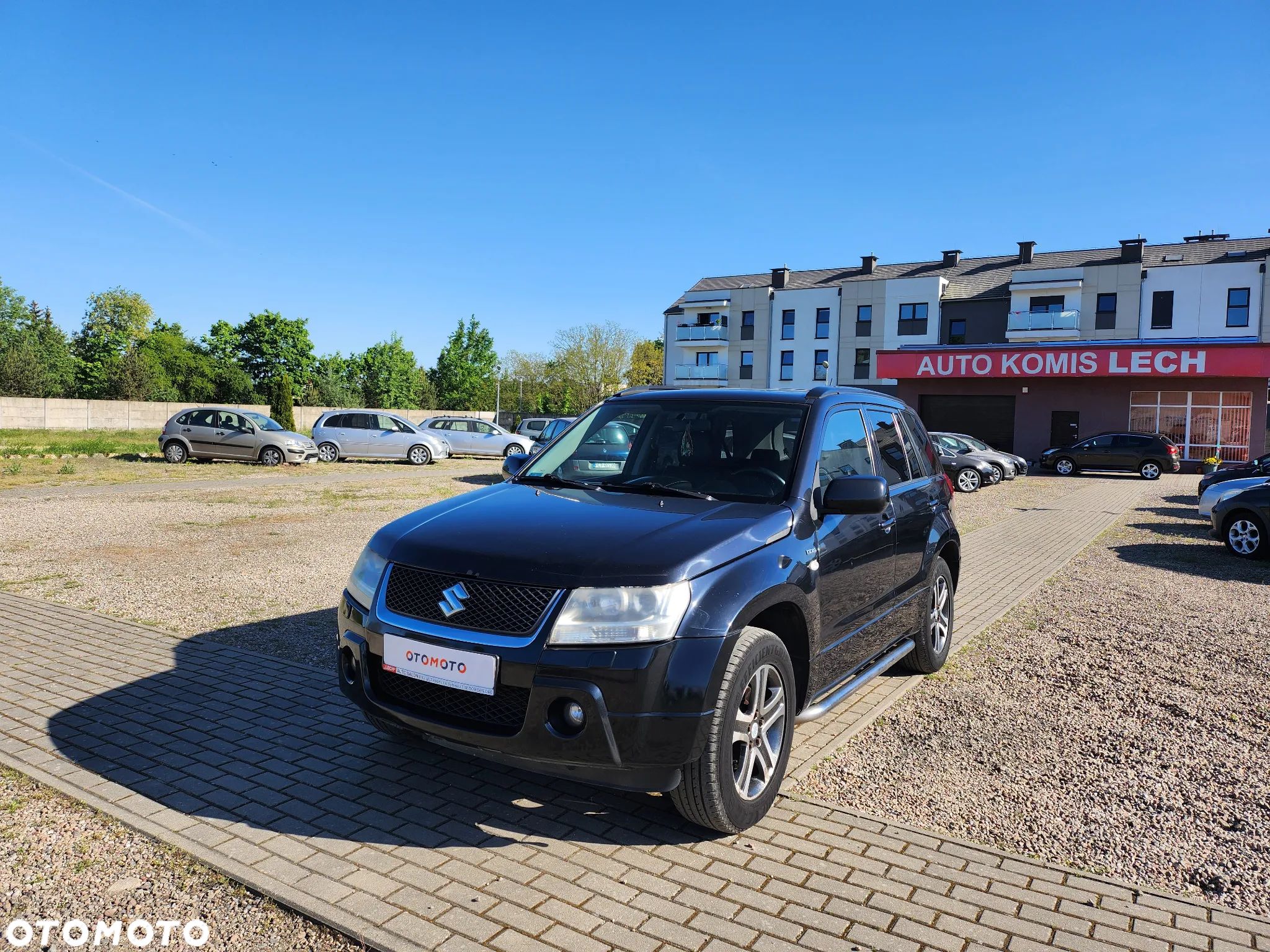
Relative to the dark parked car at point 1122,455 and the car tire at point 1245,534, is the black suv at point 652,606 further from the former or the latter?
the dark parked car at point 1122,455

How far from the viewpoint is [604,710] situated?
304 cm

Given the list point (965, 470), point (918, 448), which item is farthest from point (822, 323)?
point (918, 448)

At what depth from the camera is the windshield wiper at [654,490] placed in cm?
403

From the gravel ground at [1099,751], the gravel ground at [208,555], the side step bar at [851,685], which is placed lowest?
the gravel ground at [208,555]

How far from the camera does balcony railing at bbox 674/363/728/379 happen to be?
6181 cm

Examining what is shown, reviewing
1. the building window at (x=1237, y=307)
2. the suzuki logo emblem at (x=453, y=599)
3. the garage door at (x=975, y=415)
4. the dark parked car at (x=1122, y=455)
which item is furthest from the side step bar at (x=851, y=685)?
the building window at (x=1237, y=307)

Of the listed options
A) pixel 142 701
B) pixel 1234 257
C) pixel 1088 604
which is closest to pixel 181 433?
pixel 142 701

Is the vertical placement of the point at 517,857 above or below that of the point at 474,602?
below

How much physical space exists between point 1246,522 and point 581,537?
11.3 m

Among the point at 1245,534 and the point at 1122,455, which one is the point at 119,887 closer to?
the point at 1245,534

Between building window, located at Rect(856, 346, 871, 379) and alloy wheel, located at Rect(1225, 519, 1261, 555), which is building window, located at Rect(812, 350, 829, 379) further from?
alloy wheel, located at Rect(1225, 519, 1261, 555)

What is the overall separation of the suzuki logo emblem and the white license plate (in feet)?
0.45

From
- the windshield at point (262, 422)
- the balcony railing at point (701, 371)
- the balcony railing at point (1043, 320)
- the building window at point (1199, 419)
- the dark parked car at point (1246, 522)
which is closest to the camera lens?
the dark parked car at point (1246, 522)

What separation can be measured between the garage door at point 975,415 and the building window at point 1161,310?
11.4 meters
